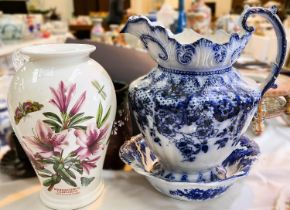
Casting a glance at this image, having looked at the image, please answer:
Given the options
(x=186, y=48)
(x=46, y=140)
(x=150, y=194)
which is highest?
(x=186, y=48)

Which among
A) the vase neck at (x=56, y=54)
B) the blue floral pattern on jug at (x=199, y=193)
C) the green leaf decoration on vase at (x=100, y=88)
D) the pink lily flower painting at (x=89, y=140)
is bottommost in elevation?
the blue floral pattern on jug at (x=199, y=193)

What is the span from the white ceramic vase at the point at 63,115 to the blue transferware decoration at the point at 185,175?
2.8 inches

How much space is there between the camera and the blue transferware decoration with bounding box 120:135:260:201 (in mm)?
410

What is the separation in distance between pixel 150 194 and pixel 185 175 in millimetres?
56

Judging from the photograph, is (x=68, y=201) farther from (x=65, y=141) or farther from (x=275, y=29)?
(x=275, y=29)

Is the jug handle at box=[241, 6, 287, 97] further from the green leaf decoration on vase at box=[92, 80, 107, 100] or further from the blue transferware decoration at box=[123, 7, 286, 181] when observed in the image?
the green leaf decoration on vase at box=[92, 80, 107, 100]

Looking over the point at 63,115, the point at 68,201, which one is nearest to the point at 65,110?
the point at 63,115

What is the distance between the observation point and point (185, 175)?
452 mm

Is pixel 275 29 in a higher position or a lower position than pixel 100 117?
higher

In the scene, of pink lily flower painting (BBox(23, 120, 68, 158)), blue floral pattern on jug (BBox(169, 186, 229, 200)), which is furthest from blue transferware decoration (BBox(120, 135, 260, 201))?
pink lily flower painting (BBox(23, 120, 68, 158))

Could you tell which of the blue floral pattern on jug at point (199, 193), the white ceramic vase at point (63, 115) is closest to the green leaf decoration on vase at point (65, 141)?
the white ceramic vase at point (63, 115)

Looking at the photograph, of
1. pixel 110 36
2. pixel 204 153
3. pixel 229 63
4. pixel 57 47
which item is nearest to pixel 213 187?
pixel 204 153

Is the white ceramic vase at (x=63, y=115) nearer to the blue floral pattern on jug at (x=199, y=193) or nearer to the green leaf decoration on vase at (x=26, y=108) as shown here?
the green leaf decoration on vase at (x=26, y=108)

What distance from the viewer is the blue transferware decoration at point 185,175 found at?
410mm
